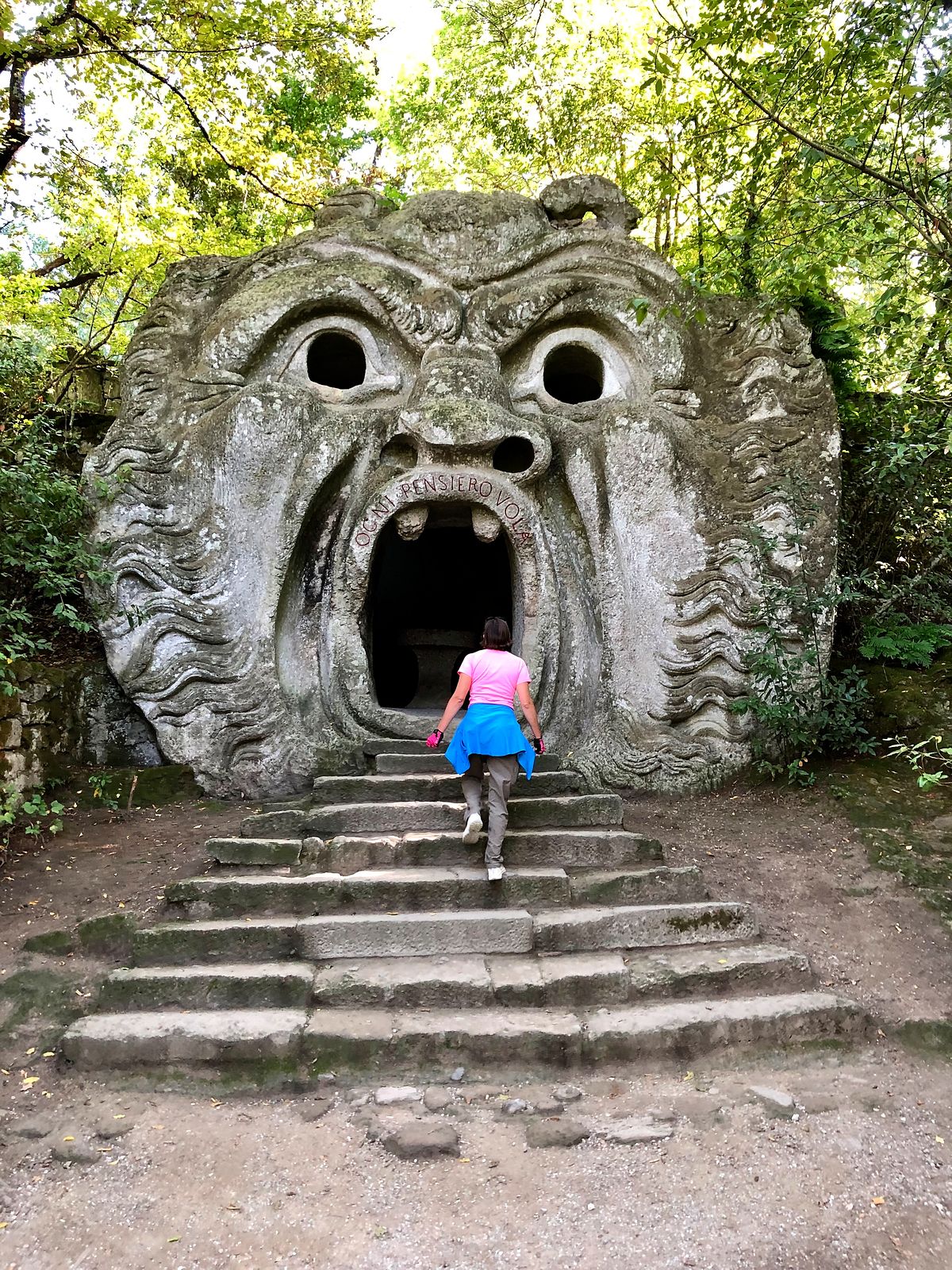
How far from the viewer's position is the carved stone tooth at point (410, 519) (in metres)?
6.07

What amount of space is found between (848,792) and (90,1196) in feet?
15.5

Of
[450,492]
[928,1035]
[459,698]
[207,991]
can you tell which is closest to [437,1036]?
[207,991]

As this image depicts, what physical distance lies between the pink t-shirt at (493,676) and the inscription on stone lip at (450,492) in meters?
1.81

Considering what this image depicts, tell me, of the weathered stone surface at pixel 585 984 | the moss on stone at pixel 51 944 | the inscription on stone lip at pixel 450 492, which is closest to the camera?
the weathered stone surface at pixel 585 984

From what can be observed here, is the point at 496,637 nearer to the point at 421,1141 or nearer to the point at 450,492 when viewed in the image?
the point at 450,492

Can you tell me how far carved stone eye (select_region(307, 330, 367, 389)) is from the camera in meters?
6.66

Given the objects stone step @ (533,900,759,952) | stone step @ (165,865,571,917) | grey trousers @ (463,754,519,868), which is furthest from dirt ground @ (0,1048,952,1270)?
grey trousers @ (463,754,519,868)

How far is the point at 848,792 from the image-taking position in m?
5.40

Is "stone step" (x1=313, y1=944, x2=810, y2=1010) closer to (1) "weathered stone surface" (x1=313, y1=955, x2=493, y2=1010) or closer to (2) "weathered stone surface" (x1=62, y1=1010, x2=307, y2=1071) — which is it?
(1) "weathered stone surface" (x1=313, y1=955, x2=493, y2=1010)

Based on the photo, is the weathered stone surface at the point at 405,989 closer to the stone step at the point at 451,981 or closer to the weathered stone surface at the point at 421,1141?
the stone step at the point at 451,981

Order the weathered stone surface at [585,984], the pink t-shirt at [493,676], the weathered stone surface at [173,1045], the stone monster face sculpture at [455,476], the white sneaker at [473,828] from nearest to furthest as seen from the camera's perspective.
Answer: the weathered stone surface at [173,1045] < the weathered stone surface at [585,984] < the white sneaker at [473,828] < the pink t-shirt at [493,676] < the stone monster face sculpture at [455,476]

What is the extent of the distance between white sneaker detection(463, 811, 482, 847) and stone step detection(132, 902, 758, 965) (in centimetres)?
36

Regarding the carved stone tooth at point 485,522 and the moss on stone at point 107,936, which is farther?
the carved stone tooth at point 485,522

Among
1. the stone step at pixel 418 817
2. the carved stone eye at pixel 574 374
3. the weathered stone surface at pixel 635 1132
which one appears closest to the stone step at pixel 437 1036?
the weathered stone surface at pixel 635 1132
